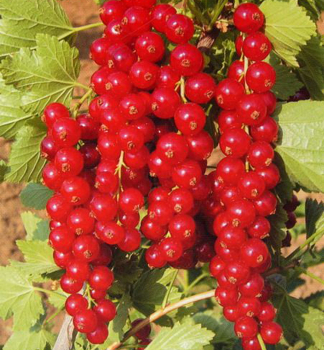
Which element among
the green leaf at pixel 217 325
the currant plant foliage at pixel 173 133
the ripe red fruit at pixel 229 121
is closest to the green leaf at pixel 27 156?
the currant plant foliage at pixel 173 133

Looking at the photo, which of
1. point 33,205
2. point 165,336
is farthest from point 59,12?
point 165,336

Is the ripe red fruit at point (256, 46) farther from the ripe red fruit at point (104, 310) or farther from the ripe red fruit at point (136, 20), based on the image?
the ripe red fruit at point (104, 310)

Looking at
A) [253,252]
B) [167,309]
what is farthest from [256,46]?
[167,309]

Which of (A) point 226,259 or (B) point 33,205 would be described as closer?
(A) point 226,259

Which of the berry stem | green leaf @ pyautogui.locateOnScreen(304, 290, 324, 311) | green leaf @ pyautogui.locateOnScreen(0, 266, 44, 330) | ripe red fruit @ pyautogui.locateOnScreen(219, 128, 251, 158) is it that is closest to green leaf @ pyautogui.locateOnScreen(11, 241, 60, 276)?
green leaf @ pyautogui.locateOnScreen(0, 266, 44, 330)

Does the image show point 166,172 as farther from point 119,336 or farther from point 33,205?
point 33,205

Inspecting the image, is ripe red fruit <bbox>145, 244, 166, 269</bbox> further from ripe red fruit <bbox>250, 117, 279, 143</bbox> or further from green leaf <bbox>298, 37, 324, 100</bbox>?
green leaf <bbox>298, 37, 324, 100</bbox>
